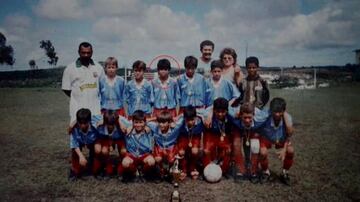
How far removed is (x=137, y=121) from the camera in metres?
4.78

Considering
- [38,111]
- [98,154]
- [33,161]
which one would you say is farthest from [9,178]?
[38,111]

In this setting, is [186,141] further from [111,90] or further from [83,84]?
[83,84]

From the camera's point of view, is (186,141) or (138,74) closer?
(186,141)

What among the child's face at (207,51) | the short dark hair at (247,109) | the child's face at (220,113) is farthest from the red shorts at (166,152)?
the child's face at (207,51)

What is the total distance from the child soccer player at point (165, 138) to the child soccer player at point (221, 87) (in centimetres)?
77

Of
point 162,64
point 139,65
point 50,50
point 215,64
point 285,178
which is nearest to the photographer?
point 285,178

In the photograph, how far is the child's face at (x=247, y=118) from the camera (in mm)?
4707

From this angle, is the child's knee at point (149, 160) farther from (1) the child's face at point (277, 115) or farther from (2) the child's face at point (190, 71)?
(1) the child's face at point (277, 115)

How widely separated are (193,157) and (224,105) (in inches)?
36.3

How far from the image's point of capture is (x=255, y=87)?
17.1 feet

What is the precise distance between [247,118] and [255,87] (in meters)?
0.70

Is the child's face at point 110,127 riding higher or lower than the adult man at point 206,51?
lower

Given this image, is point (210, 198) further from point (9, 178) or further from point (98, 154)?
point (9, 178)

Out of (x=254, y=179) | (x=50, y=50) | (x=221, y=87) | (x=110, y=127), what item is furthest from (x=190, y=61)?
(x=50, y=50)
